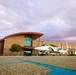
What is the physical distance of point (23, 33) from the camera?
56.4 meters

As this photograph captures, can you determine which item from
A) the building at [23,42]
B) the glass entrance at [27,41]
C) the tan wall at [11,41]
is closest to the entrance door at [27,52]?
the building at [23,42]

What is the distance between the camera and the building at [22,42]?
180 ft

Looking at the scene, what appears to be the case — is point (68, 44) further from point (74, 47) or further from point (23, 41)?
point (23, 41)

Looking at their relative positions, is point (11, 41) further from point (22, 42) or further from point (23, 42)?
point (23, 42)

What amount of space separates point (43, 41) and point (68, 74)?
54792 mm

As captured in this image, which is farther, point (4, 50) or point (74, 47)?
point (74, 47)

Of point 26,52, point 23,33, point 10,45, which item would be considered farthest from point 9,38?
point 26,52

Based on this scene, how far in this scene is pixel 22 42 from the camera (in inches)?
2242

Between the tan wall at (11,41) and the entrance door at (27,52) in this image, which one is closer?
the tan wall at (11,41)

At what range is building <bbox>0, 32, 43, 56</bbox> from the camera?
54.8 meters

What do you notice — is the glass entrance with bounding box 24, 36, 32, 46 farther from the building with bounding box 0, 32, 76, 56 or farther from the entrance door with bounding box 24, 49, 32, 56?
the entrance door with bounding box 24, 49, 32, 56

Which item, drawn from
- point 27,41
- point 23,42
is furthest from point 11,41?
point 27,41

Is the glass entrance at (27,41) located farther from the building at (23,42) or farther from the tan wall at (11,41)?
the tan wall at (11,41)

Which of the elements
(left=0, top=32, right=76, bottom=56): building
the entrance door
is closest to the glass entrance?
(left=0, top=32, right=76, bottom=56): building
